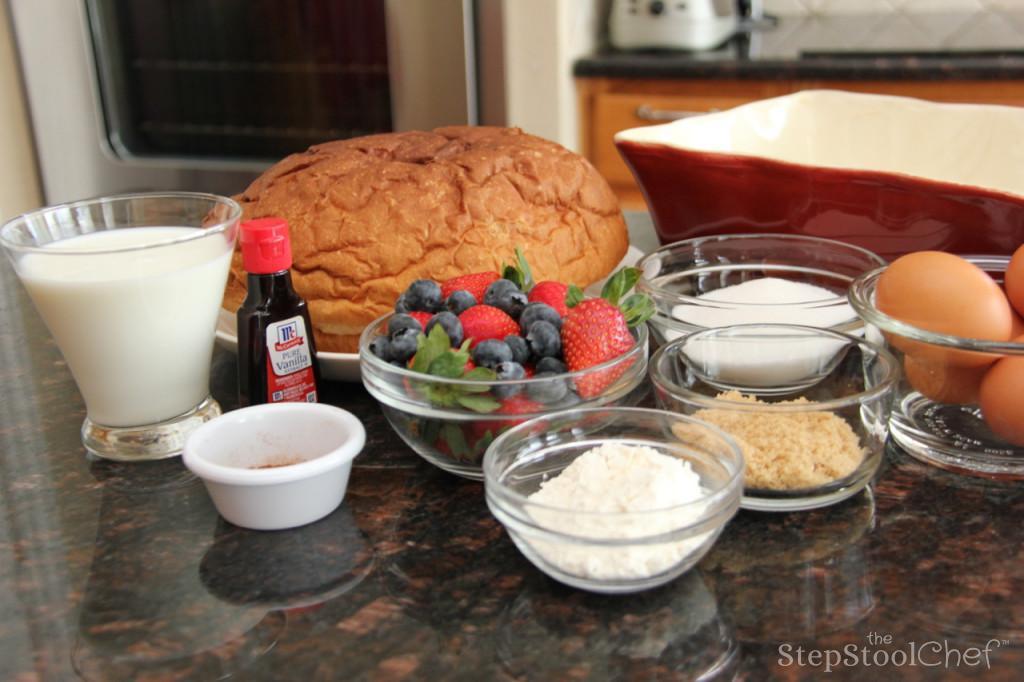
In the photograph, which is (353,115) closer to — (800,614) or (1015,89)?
(1015,89)

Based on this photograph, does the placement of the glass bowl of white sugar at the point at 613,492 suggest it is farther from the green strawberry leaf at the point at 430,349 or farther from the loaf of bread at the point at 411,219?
the loaf of bread at the point at 411,219

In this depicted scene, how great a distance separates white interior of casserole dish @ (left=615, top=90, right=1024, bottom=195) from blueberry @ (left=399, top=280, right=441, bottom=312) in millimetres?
556

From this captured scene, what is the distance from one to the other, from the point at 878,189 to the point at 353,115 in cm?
152

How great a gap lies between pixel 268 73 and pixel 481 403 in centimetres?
180

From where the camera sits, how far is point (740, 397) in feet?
2.80

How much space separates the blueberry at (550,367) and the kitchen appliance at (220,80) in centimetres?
155

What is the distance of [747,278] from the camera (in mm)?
1110

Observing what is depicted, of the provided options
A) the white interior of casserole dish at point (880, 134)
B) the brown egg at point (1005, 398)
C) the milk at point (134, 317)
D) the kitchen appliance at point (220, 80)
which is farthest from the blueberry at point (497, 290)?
the kitchen appliance at point (220, 80)

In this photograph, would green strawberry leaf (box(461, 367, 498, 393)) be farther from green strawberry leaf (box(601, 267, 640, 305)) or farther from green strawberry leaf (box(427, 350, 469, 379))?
green strawberry leaf (box(601, 267, 640, 305))

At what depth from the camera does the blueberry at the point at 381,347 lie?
0.81 m

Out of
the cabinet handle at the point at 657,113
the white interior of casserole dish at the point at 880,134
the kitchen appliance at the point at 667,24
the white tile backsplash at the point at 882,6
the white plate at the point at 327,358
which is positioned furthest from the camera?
the white tile backsplash at the point at 882,6

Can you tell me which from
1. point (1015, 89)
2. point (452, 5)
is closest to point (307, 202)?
point (452, 5)

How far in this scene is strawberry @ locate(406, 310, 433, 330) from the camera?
0.83 metres

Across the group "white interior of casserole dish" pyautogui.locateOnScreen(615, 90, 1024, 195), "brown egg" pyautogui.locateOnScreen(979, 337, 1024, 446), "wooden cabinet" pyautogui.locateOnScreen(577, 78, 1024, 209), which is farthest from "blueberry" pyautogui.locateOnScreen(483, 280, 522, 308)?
"wooden cabinet" pyautogui.locateOnScreen(577, 78, 1024, 209)
